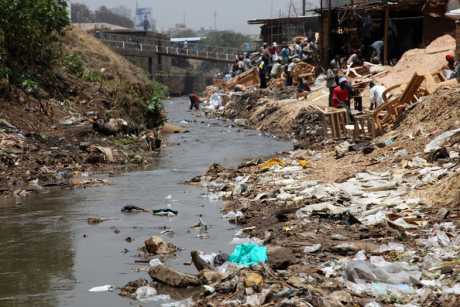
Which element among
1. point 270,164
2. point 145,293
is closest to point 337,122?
point 270,164

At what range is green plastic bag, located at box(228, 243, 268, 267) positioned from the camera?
7.06 metres

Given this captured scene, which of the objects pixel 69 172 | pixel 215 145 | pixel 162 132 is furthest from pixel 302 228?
pixel 162 132

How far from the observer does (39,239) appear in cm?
927

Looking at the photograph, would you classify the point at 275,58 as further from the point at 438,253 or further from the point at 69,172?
the point at 438,253

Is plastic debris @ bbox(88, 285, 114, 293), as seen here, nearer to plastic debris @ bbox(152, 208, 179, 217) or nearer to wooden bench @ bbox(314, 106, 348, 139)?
plastic debris @ bbox(152, 208, 179, 217)

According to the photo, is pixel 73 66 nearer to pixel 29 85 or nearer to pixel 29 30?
pixel 29 30

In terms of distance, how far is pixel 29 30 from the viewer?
737 inches

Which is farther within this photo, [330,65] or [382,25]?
[330,65]

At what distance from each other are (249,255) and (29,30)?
42.9 feet

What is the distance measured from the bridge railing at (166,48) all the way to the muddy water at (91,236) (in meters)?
36.2

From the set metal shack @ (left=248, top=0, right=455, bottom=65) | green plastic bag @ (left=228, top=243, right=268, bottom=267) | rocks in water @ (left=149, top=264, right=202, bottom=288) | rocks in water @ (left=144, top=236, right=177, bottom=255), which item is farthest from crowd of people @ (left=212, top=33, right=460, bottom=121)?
rocks in water @ (left=149, top=264, right=202, bottom=288)

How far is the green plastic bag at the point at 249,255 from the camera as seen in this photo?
278 inches

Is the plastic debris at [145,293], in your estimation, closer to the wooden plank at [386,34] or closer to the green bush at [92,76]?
the green bush at [92,76]

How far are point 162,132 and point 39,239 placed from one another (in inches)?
563
